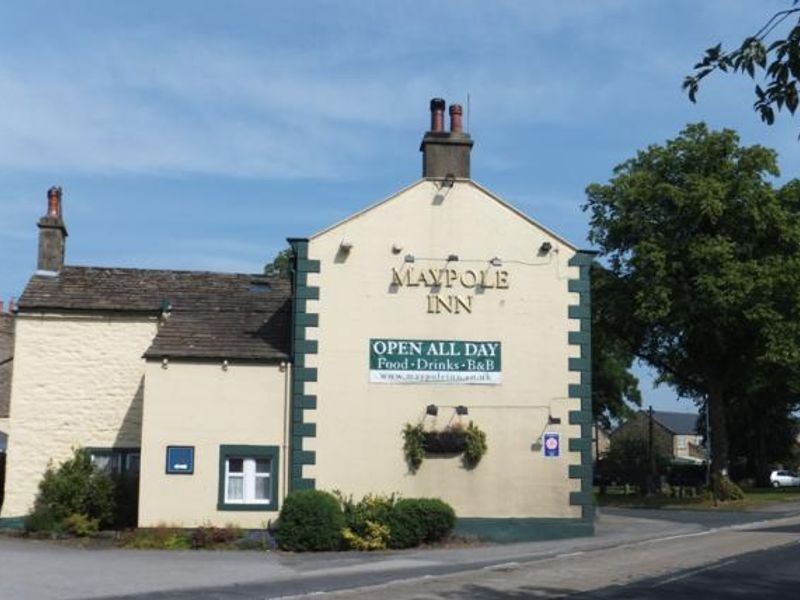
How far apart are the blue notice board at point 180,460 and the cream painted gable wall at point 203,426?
0.09 metres

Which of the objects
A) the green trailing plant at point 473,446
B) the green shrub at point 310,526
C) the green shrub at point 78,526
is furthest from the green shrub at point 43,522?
the green trailing plant at point 473,446

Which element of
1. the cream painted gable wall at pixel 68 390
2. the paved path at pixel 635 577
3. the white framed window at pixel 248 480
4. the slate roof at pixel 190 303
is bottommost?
the paved path at pixel 635 577

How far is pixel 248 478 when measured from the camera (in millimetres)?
21109

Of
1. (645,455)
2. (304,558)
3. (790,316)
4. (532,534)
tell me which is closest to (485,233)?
(532,534)

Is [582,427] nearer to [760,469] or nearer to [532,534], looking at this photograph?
[532,534]

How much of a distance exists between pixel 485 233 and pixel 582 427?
15.6 ft

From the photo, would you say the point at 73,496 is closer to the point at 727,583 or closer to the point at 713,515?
the point at 727,583

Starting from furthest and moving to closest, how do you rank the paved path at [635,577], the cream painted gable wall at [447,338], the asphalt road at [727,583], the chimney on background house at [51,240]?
the chimney on background house at [51,240], the cream painted gable wall at [447,338], the paved path at [635,577], the asphalt road at [727,583]

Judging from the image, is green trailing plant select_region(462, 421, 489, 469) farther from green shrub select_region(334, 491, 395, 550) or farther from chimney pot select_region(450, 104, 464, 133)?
chimney pot select_region(450, 104, 464, 133)

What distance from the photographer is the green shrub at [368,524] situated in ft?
64.4

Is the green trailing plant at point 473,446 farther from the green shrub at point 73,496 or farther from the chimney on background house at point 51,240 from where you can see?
the chimney on background house at point 51,240

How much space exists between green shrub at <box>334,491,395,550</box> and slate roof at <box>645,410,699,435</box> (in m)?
84.3

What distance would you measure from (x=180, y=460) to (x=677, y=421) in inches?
3594

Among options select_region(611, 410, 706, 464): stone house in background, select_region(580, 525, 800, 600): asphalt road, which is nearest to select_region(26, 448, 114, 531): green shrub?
select_region(580, 525, 800, 600): asphalt road
